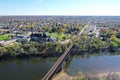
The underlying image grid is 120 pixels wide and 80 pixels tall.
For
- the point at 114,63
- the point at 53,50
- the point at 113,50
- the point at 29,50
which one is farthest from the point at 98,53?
the point at 29,50

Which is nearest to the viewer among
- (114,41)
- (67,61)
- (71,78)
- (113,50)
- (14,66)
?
(71,78)

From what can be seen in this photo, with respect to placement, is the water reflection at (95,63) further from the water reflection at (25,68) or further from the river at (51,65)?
the water reflection at (25,68)

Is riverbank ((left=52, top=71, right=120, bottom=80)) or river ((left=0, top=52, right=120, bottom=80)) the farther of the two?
river ((left=0, top=52, right=120, bottom=80))

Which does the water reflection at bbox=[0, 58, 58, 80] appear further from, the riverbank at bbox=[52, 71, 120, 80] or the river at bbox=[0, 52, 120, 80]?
the riverbank at bbox=[52, 71, 120, 80]

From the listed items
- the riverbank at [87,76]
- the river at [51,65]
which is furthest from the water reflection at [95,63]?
the riverbank at [87,76]

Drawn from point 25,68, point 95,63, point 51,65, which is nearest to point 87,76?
point 95,63

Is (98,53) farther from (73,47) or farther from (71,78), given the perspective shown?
(71,78)

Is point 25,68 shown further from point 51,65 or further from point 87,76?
point 87,76

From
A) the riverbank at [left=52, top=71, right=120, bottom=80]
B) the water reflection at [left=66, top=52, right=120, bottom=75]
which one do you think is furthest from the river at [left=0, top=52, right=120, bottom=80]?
the riverbank at [left=52, top=71, right=120, bottom=80]
